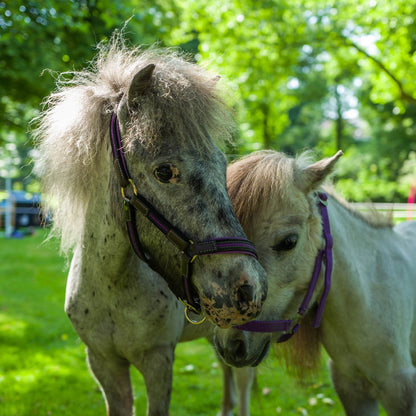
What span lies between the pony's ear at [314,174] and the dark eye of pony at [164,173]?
888 millimetres

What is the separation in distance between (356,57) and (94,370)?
1145cm

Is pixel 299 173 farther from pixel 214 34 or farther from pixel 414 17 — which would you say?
pixel 214 34

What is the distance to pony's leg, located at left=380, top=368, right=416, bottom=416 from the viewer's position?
227cm

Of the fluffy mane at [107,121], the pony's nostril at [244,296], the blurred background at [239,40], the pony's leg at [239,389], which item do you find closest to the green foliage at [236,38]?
the blurred background at [239,40]

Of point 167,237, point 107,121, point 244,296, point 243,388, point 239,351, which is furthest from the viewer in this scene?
point 243,388

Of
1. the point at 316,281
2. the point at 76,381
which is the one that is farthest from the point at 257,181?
the point at 76,381

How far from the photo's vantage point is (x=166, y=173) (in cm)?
171

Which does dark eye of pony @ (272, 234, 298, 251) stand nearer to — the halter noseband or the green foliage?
the halter noseband

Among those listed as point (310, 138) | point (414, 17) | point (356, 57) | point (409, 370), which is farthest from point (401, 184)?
point (409, 370)

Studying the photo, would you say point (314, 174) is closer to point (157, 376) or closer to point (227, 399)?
point (157, 376)

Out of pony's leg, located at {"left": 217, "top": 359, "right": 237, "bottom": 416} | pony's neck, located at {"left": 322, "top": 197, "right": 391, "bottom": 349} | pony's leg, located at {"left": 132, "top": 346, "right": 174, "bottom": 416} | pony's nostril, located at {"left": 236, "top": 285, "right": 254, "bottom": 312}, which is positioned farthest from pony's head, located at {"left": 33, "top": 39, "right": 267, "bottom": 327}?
pony's leg, located at {"left": 217, "top": 359, "right": 237, "bottom": 416}

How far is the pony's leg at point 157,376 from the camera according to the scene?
7.46 feet

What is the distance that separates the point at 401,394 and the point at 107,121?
2209mm

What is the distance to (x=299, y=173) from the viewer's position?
7.57 feet
